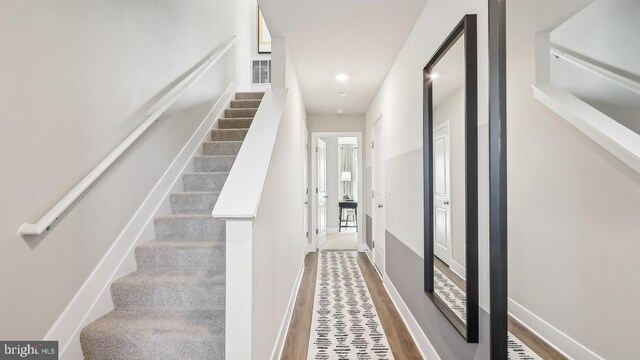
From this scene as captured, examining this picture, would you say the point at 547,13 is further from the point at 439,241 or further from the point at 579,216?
the point at 439,241

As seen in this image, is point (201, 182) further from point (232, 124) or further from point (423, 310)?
point (423, 310)

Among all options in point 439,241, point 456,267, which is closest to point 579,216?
point 456,267

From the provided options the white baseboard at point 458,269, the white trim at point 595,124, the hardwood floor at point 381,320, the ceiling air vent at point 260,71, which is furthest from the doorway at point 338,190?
the white trim at point 595,124

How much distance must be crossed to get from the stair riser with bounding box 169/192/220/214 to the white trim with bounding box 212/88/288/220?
0.86m

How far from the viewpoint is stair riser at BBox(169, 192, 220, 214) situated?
8.01 feet

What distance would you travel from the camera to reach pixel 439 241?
Answer: 1.76m

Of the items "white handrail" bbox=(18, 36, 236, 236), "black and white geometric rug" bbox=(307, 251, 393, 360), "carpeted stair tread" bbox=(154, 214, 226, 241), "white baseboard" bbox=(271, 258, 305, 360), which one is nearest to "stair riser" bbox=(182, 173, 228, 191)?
"carpeted stair tread" bbox=(154, 214, 226, 241)

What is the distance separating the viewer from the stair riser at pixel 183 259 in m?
1.95

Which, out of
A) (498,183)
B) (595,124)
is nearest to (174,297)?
(498,183)

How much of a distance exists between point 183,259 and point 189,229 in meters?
0.29

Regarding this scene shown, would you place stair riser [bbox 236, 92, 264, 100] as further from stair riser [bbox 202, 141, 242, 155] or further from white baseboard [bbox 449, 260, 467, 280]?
white baseboard [bbox 449, 260, 467, 280]

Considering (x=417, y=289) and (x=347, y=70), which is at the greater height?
(x=347, y=70)

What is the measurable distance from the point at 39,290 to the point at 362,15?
2443mm

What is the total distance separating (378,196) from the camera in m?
3.99
